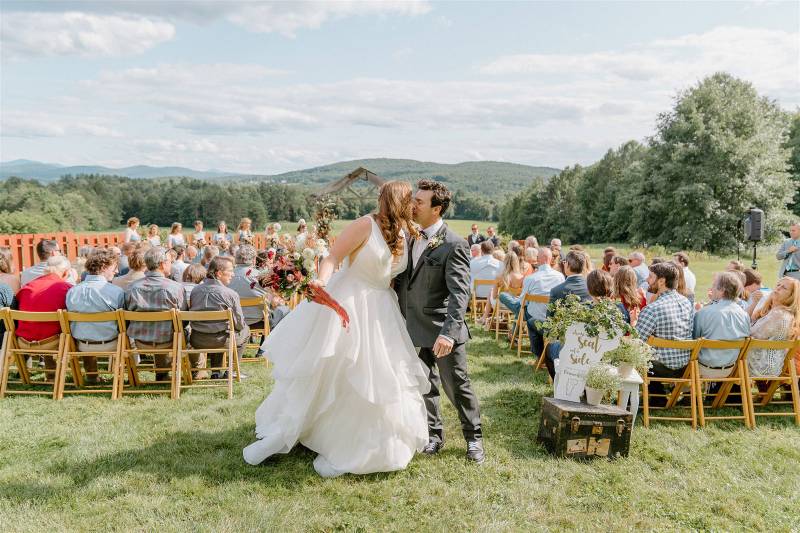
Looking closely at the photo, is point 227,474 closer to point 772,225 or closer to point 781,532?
point 781,532

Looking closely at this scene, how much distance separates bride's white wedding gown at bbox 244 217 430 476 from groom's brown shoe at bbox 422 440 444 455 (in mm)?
185

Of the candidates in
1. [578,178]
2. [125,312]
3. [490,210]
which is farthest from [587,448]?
[490,210]

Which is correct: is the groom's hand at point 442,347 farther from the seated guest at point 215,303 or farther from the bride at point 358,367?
the seated guest at point 215,303

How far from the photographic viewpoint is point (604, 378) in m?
5.00

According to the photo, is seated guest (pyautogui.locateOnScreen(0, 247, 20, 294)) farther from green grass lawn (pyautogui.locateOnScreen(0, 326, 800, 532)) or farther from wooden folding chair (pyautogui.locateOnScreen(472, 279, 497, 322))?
wooden folding chair (pyautogui.locateOnScreen(472, 279, 497, 322))

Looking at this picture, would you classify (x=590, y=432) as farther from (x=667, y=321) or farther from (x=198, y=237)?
(x=198, y=237)

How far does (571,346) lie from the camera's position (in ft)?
18.0

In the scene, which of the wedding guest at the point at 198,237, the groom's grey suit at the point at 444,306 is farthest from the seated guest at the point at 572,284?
the wedding guest at the point at 198,237

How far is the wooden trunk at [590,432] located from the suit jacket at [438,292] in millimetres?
1130

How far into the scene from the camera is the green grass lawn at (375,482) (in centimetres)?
383

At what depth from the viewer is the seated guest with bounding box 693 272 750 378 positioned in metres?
5.87

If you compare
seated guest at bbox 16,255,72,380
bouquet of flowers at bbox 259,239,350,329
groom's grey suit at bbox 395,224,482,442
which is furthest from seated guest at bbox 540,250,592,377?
seated guest at bbox 16,255,72,380

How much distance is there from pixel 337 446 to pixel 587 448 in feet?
6.94

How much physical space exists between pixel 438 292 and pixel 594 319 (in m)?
1.71
